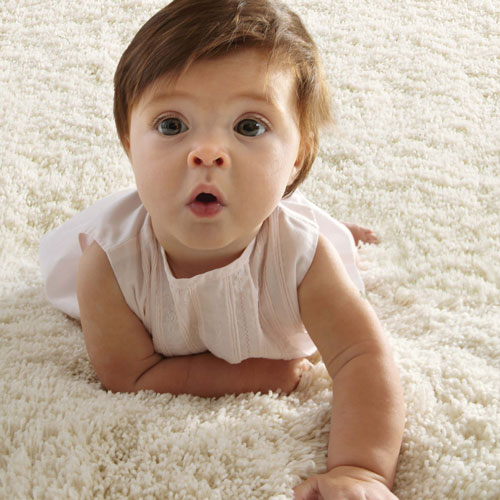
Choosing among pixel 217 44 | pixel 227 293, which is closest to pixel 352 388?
pixel 227 293

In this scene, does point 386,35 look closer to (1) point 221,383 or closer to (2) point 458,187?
(2) point 458,187

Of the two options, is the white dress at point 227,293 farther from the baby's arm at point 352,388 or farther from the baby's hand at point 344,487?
the baby's hand at point 344,487

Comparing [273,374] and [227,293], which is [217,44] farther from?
[273,374]

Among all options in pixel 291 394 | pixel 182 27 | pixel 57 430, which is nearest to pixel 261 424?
pixel 291 394

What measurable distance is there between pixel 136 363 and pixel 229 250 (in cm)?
20

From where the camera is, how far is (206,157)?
0.80 meters

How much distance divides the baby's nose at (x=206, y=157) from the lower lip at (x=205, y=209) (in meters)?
0.05

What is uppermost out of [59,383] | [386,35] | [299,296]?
[386,35]

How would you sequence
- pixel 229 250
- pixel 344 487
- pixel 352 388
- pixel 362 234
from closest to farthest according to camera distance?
pixel 344 487 < pixel 352 388 < pixel 229 250 < pixel 362 234

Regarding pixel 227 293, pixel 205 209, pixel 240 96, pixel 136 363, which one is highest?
pixel 240 96

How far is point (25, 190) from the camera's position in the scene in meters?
1.37

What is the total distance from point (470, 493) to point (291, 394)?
0.27 meters

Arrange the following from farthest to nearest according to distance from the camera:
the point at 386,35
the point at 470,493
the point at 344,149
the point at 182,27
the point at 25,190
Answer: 1. the point at 386,35
2. the point at 344,149
3. the point at 25,190
4. the point at 182,27
5. the point at 470,493

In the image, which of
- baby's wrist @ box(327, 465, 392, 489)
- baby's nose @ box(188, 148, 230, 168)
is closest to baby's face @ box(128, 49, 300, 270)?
baby's nose @ box(188, 148, 230, 168)
